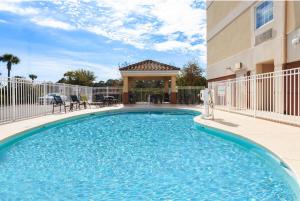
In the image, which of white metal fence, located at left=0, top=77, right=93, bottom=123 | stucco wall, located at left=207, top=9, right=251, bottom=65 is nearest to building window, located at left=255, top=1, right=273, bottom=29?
stucco wall, located at left=207, top=9, right=251, bottom=65

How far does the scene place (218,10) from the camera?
23000 millimetres

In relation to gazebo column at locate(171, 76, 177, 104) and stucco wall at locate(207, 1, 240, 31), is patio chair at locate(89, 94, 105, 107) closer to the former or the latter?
gazebo column at locate(171, 76, 177, 104)

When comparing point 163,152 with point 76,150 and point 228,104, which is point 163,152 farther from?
point 228,104

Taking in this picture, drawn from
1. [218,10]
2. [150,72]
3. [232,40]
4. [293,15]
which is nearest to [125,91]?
[150,72]

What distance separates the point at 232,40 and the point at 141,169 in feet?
Result: 53.9

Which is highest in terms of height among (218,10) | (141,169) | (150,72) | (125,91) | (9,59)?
(218,10)

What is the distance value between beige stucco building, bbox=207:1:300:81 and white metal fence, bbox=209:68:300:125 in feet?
2.76

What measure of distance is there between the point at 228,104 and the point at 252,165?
37.3 ft

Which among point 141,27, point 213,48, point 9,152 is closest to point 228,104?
point 213,48

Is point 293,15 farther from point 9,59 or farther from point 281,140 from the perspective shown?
point 9,59

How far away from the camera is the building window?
14.6 m

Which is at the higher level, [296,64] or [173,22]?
[173,22]

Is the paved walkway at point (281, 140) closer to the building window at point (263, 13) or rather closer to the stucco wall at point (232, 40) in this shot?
the building window at point (263, 13)

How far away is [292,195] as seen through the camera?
13.6 feet
